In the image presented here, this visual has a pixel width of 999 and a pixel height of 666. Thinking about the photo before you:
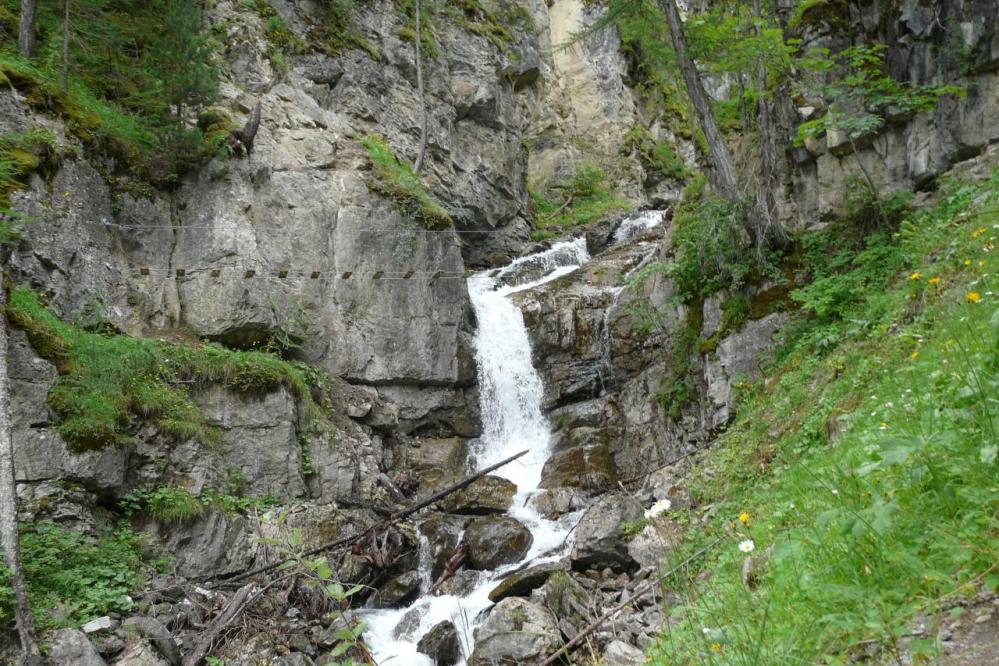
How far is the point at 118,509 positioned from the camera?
26.8 feet

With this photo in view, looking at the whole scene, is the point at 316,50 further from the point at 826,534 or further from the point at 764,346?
the point at 826,534

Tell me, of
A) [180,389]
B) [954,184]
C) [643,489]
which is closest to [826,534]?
[643,489]

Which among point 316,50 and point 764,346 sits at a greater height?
point 316,50

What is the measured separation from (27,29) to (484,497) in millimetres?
12505

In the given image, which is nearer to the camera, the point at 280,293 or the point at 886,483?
the point at 886,483

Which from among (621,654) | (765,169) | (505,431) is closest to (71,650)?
(621,654)

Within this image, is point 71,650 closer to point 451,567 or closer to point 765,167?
point 451,567

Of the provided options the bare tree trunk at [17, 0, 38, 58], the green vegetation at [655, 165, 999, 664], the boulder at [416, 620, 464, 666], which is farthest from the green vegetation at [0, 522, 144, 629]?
the bare tree trunk at [17, 0, 38, 58]

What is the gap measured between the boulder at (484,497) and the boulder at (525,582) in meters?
3.21

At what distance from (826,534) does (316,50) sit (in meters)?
19.7

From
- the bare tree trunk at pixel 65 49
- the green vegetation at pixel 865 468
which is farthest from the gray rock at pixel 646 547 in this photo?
the bare tree trunk at pixel 65 49

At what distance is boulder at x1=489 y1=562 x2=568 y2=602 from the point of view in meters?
7.60

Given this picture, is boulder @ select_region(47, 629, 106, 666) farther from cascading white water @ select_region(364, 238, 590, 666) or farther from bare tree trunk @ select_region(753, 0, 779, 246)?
bare tree trunk @ select_region(753, 0, 779, 246)

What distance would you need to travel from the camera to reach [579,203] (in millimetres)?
28016
